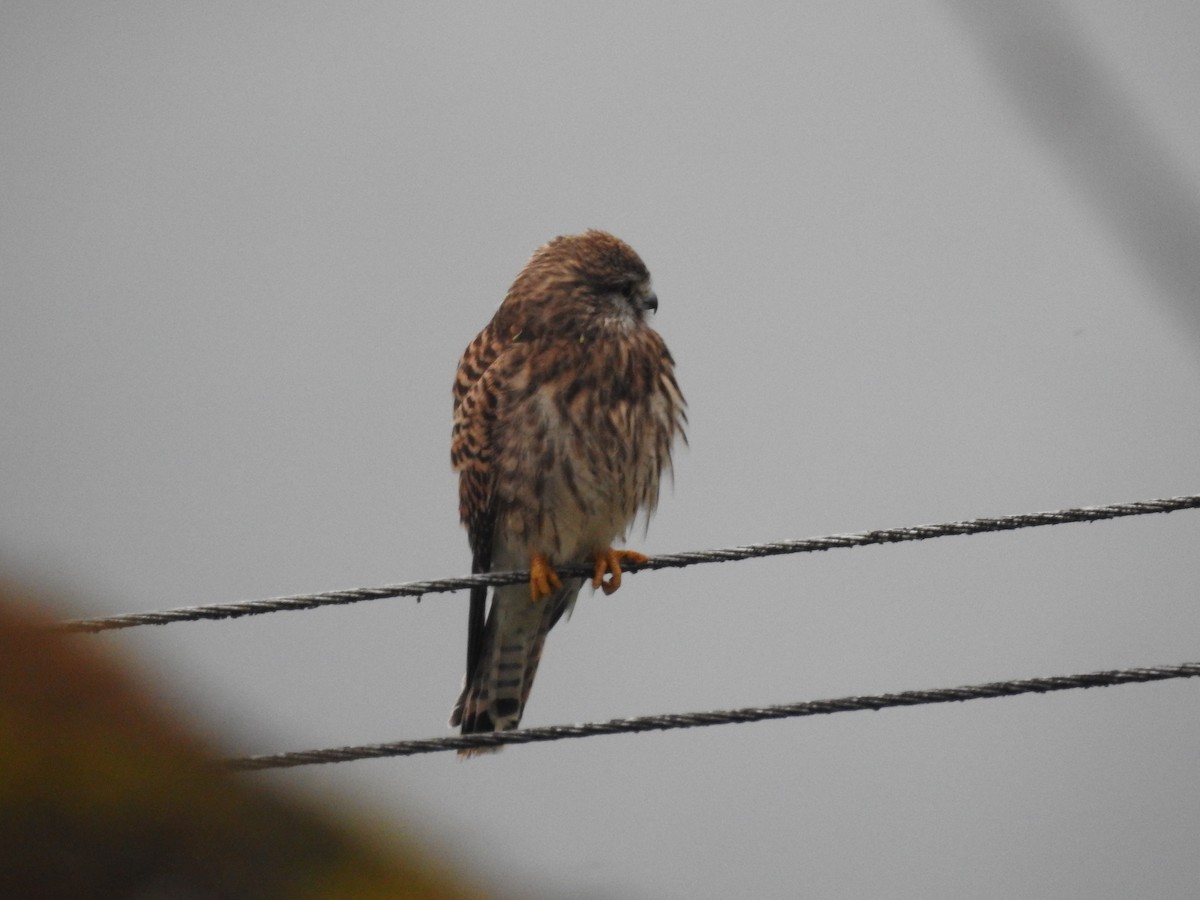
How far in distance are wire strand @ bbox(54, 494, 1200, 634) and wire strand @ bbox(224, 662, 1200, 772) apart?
1.16 ft

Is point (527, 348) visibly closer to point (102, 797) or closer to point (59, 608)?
point (59, 608)

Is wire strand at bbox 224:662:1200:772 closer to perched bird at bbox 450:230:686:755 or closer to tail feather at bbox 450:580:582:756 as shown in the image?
perched bird at bbox 450:230:686:755

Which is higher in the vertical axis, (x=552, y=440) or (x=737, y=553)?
(x=552, y=440)

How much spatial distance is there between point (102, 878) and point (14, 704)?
0.43 metres

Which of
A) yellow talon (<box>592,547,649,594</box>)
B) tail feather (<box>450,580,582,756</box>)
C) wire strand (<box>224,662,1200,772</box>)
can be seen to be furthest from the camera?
tail feather (<box>450,580,582,756</box>)

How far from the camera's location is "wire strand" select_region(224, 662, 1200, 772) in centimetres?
326

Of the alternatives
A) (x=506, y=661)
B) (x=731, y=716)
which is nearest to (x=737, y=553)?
(x=731, y=716)

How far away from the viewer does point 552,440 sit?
16.2ft

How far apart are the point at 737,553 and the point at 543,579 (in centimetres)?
132

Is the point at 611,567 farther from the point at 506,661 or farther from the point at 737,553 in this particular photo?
the point at 737,553

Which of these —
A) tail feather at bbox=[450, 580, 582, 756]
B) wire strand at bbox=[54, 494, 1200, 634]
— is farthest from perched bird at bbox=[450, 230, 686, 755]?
wire strand at bbox=[54, 494, 1200, 634]

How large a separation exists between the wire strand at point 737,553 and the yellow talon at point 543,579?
1.06 m

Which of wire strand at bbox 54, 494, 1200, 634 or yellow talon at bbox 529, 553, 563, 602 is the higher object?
yellow talon at bbox 529, 553, 563, 602

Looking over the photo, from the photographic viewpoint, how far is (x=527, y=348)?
16.7 feet
